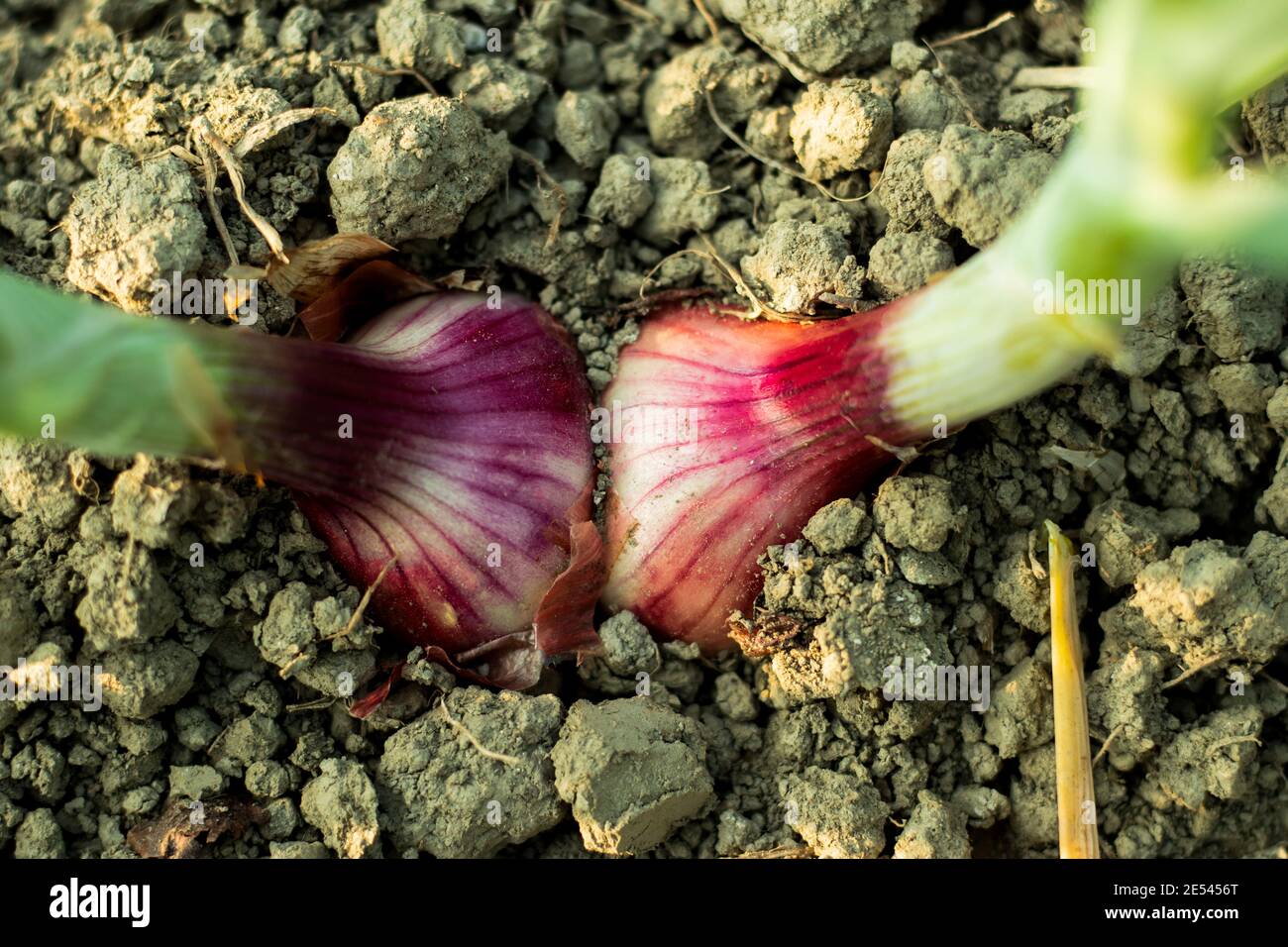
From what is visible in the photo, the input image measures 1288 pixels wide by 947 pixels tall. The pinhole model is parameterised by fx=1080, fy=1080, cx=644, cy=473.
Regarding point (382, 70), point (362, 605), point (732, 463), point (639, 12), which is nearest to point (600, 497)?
point (732, 463)

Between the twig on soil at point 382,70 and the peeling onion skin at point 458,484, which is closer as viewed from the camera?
the peeling onion skin at point 458,484

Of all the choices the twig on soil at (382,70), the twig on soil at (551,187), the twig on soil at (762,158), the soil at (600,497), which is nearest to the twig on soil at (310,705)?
the soil at (600,497)

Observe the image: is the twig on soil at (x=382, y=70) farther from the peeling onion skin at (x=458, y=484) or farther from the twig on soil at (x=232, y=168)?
the peeling onion skin at (x=458, y=484)

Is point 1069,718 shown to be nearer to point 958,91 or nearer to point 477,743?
point 477,743

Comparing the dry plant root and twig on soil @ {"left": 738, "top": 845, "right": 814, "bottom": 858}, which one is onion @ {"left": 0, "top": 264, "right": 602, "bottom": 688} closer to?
twig on soil @ {"left": 738, "top": 845, "right": 814, "bottom": 858}

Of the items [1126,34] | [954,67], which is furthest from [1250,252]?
[1126,34]
